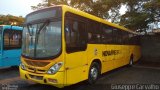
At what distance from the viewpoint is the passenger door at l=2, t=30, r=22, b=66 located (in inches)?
436

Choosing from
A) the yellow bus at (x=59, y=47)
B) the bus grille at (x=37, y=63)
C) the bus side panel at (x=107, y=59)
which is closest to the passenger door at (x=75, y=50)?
the yellow bus at (x=59, y=47)

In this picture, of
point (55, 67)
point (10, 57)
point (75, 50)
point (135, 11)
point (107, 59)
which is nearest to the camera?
point (55, 67)

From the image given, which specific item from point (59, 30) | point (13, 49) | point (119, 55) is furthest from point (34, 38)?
point (119, 55)

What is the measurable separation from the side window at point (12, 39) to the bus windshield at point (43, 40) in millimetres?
4001

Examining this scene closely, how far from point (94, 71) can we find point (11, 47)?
16.7ft

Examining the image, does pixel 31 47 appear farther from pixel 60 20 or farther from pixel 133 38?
pixel 133 38

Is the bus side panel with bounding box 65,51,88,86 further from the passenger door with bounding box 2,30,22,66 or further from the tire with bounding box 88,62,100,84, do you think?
the passenger door with bounding box 2,30,22,66

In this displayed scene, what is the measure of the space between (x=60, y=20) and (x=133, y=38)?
1066 centimetres

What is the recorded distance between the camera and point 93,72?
8.84 m

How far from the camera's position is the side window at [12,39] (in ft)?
36.4

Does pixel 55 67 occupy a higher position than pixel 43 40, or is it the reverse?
pixel 43 40

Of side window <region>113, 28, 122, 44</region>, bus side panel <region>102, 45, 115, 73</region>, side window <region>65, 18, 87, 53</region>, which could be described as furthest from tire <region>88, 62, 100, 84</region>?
side window <region>113, 28, 122, 44</region>

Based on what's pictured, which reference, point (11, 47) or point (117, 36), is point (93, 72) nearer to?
point (117, 36)

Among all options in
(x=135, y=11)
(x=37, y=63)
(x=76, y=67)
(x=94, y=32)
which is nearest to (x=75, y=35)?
(x=76, y=67)
